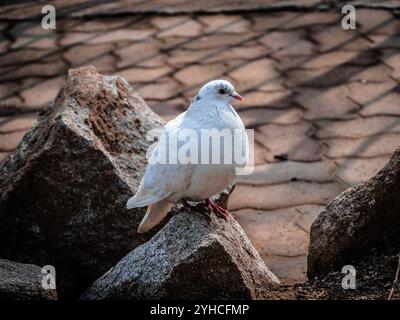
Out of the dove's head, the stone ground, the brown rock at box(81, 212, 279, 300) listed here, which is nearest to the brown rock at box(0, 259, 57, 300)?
the brown rock at box(81, 212, 279, 300)

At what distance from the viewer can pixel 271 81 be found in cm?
590

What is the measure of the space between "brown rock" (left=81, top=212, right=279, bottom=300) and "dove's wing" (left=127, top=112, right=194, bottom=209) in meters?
0.12

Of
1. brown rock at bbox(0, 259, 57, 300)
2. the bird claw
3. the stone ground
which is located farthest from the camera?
the stone ground

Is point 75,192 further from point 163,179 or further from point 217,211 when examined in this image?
point 217,211

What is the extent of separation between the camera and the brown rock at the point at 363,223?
3.49 meters

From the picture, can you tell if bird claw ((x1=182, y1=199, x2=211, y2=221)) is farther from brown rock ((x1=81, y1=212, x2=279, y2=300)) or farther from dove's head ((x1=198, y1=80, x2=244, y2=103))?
dove's head ((x1=198, y1=80, x2=244, y2=103))

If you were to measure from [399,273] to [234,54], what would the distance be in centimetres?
326

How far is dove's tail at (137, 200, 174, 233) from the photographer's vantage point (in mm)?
3479

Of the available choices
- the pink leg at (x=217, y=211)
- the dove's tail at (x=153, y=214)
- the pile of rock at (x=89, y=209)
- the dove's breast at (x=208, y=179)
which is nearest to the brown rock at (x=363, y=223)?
the pile of rock at (x=89, y=209)

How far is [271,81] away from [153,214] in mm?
2620

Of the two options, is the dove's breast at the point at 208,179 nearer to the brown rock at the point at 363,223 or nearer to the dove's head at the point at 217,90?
the dove's head at the point at 217,90

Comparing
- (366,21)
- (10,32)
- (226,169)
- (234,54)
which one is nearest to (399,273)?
A: (226,169)

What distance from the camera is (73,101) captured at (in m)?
3.80
